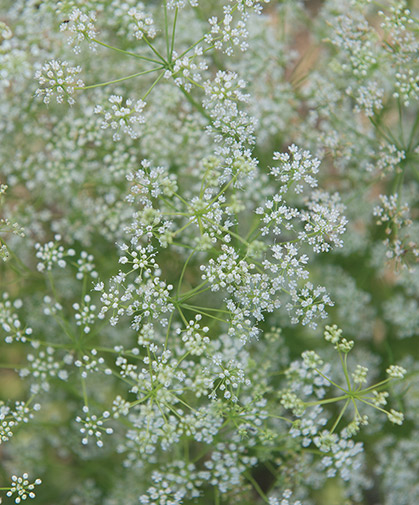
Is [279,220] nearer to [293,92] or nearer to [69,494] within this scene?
[293,92]

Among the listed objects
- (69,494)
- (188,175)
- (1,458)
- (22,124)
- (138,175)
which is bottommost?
(69,494)

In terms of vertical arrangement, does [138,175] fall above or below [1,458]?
above

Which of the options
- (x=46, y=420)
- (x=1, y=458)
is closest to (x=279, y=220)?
(x=46, y=420)

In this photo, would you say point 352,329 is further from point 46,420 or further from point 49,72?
point 49,72

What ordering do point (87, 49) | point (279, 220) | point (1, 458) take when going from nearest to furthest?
1. point (279, 220)
2. point (87, 49)
3. point (1, 458)

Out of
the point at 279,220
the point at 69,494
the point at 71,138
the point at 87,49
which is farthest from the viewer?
the point at 69,494

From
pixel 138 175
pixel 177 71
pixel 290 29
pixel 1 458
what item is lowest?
pixel 1 458

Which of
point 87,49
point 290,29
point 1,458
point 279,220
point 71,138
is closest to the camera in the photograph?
point 279,220

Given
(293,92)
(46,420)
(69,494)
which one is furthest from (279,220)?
(69,494)

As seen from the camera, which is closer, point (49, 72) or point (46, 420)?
point (49, 72)
